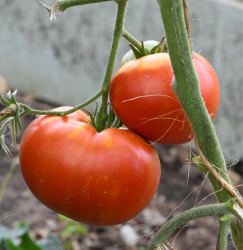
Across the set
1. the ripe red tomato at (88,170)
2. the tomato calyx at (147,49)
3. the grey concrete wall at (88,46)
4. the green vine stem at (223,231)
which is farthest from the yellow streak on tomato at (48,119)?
the grey concrete wall at (88,46)

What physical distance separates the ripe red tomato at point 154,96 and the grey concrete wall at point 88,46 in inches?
77.2

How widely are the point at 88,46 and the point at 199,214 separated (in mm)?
2479

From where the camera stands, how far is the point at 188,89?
0.41 metres

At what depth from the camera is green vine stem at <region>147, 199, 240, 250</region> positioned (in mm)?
425

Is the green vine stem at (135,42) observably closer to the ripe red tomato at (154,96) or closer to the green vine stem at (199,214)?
the ripe red tomato at (154,96)

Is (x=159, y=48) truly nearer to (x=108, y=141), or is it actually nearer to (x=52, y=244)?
(x=108, y=141)

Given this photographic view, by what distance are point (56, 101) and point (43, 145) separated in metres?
2.50

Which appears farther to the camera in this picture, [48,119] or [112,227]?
[112,227]

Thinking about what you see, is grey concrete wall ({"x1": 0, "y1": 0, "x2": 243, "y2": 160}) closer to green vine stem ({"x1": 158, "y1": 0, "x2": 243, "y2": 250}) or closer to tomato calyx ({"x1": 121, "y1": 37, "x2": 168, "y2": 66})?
tomato calyx ({"x1": 121, "y1": 37, "x2": 168, "y2": 66})

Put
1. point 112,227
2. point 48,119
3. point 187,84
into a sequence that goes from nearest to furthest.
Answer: point 187,84
point 48,119
point 112,227

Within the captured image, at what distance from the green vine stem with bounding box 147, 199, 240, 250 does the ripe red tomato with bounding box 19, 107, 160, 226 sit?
8 cm

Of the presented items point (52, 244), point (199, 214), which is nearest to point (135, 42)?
point (199, 214)

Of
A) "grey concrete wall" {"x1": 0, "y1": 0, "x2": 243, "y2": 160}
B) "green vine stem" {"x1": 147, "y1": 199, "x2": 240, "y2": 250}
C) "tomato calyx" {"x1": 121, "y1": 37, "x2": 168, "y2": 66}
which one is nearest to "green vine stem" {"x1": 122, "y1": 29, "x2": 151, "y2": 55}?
"tomato calyx" {"x1": 121, "y1": 37, "x2": 168, "y2": 66}

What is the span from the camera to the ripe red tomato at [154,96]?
494 millimetres
